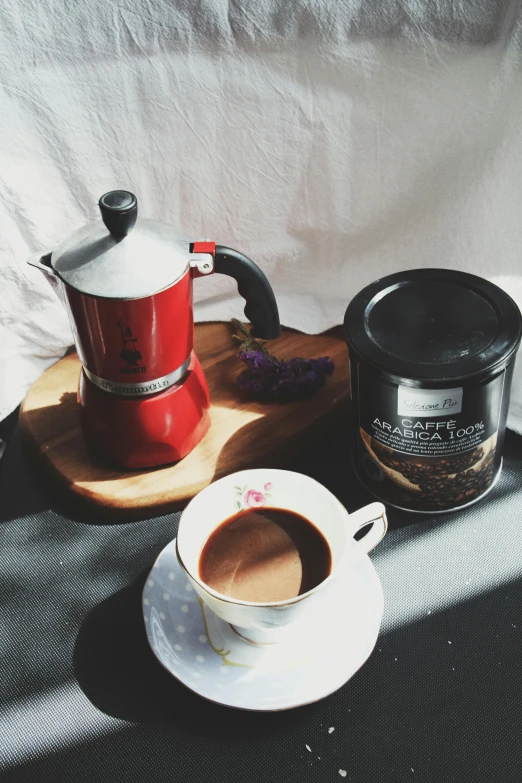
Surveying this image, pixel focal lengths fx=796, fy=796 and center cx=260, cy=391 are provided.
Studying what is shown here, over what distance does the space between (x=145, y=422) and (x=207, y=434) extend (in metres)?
0.09

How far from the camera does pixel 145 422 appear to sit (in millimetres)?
742

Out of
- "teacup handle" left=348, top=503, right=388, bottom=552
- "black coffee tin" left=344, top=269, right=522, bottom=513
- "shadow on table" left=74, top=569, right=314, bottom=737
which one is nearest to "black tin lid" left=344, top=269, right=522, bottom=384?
"black coffee tin" left=344, top=269, right=522, bottom=513

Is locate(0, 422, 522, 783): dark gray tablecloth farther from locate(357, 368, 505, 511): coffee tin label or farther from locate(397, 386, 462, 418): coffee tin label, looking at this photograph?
locate(397, 386, 462, 418): coffee tin label

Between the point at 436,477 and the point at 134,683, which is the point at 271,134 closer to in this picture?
the point at 436,477

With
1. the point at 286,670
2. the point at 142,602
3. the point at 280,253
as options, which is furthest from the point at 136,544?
the point at 280,253

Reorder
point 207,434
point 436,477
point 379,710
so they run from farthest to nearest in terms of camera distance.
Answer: point 207,434 < point 436,477 < point 379,710

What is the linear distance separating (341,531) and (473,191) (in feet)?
1.25

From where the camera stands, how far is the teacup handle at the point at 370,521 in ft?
2.01

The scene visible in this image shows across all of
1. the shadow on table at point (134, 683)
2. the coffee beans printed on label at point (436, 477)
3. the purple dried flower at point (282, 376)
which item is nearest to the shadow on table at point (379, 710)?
the shadow on table at point (134, 683)

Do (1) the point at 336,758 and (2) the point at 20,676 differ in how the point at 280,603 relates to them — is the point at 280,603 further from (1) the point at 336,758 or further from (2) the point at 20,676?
(2) the point at 20,676

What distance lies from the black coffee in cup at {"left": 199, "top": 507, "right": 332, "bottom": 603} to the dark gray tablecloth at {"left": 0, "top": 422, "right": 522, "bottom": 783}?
0.28 ft

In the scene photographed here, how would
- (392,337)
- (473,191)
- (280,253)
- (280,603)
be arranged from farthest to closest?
(280,253) → (473,191) → (392,337) → (280,603)

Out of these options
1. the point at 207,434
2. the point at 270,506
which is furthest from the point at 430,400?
the point at 207,434

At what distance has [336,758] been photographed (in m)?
0.56
